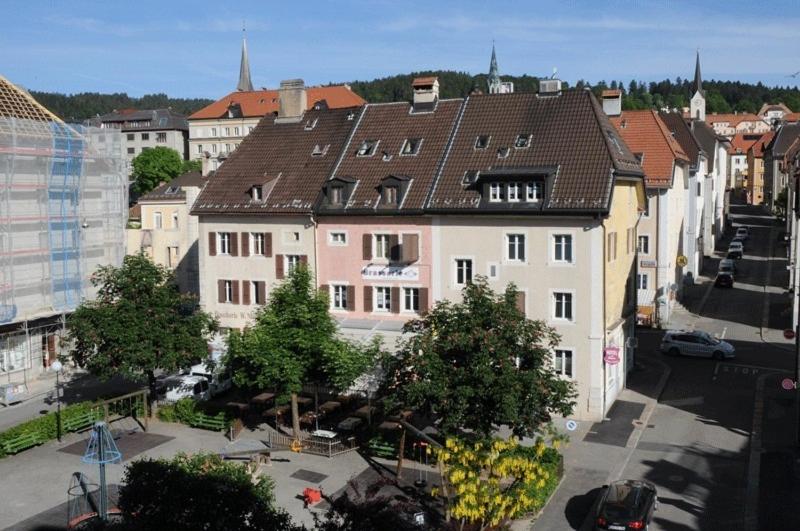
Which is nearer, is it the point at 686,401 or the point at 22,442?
the point at 22,442

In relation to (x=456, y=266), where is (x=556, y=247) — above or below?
above

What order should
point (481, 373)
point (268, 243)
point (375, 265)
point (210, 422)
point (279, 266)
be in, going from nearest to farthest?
point (481, 373), point (210, 422), point (375, 265), point (279, 266), point (268, 243)

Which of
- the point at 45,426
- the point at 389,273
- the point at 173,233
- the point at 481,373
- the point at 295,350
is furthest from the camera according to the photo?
the point at 173,233

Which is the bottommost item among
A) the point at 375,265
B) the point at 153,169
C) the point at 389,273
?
the point at 389,273

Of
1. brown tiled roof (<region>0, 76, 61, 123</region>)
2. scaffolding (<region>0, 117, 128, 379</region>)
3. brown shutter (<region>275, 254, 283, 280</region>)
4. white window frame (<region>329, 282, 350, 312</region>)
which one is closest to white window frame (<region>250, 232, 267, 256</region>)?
brown shutter (<region>275, 254, 283, 280</region>)

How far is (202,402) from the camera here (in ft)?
120

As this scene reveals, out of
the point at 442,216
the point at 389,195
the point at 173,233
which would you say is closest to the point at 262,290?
the point at 389,195

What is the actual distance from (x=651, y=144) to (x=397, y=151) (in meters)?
20.4

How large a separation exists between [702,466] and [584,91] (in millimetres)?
18450

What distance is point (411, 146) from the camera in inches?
→ 1656

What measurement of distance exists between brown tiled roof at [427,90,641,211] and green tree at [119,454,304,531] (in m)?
21.6

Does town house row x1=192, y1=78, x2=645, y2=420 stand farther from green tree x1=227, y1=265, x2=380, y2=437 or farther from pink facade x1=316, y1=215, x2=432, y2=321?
green tree x1=227, y1=265, x2=380, y2=437

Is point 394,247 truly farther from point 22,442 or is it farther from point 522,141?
point 22,442

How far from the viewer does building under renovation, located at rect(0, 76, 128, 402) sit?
42438 millimetres
